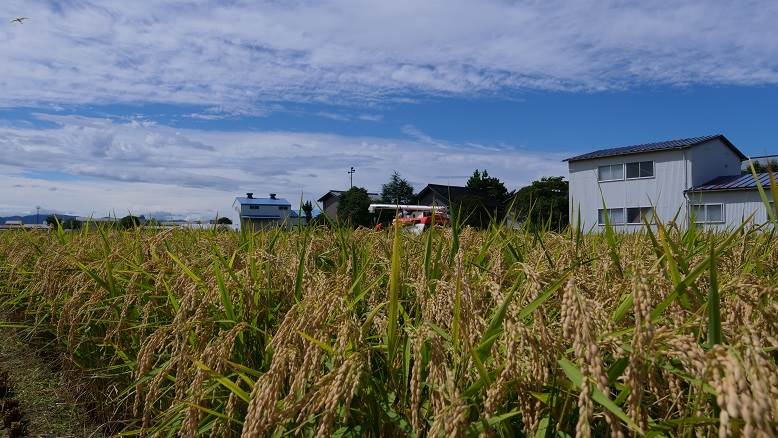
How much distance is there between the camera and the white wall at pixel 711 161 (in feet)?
111

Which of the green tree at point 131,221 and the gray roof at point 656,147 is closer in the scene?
the green tree at point 131,221

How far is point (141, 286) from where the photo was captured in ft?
9.62

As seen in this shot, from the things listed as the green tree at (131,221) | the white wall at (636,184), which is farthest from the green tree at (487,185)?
the green tree at (131,221)

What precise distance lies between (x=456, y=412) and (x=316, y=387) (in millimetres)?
390

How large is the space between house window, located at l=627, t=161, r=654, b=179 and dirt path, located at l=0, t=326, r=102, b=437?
3524 cm

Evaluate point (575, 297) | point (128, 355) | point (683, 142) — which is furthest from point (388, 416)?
point (683, 142)

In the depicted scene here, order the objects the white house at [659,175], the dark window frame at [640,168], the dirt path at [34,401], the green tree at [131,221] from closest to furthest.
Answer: the dirt path at [34,401], the green tree at [131,221], the white house at [659,175], the dark window frame at [640,168]

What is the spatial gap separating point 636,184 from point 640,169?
3.05 ft

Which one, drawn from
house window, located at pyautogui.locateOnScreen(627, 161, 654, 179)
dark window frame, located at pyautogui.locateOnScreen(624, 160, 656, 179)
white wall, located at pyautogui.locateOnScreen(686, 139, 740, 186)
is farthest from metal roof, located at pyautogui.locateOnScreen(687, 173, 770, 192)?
house window, located at pyautogui.locateOnScreen(627, 161, 654, 179)

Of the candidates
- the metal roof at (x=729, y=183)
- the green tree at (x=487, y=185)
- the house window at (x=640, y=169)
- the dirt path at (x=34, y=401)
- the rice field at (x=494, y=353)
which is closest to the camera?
the rice field at (x=494, y=353)

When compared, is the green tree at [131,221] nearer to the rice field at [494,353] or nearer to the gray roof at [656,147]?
the rice field at [494,353]

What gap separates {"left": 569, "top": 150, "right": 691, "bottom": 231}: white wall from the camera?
111 ft

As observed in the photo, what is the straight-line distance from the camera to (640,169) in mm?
35188

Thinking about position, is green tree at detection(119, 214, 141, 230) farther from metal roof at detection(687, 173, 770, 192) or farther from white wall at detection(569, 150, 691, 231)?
metal roof at detection(687, 173, 770, 192)
